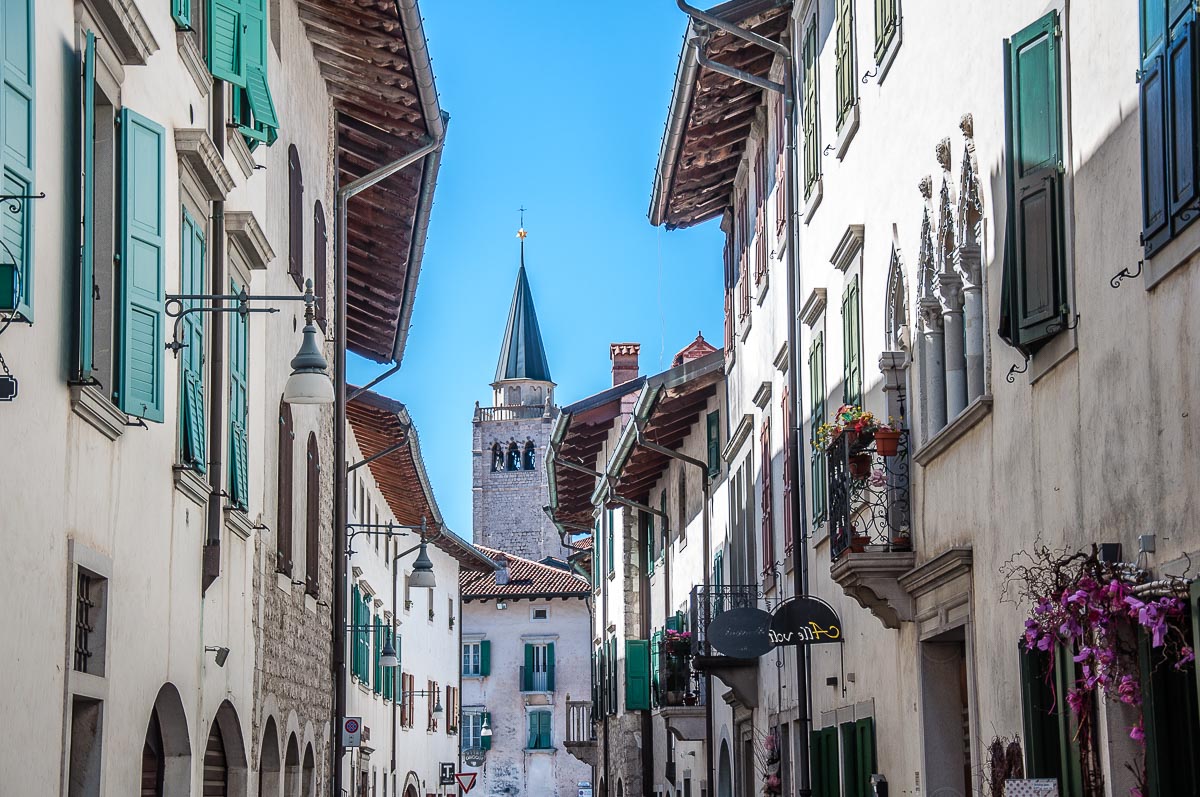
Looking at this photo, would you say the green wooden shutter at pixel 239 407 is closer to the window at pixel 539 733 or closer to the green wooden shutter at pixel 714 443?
the green wooden shutter at pixel 714 443

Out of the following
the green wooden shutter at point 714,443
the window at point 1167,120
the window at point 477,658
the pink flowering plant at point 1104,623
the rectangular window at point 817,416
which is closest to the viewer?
the window at point 1167,120

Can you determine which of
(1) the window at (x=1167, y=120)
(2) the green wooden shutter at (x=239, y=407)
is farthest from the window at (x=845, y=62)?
(1) the window at (x=1167, y=120)

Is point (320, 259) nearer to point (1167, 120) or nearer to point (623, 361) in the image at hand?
point (1167, 120)

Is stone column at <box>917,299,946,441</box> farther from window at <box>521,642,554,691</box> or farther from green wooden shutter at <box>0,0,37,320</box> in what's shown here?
window at <box>521,642,554,691</box>

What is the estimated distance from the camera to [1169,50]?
7305 millimetres

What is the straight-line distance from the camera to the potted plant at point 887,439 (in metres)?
13.0

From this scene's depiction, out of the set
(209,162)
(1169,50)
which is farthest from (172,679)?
(1169,50)

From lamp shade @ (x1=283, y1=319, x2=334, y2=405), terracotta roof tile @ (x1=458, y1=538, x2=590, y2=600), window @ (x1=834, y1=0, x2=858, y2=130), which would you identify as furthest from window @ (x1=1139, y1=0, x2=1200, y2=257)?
terracotta roof tile @ (x1=458, y1=538, x2=590, y2=600)

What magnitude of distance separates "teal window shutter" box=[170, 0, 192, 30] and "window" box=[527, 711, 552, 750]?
54.7 m

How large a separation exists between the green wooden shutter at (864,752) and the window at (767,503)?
206 inches

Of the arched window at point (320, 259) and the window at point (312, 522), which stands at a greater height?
the arched window at point (320, 259)

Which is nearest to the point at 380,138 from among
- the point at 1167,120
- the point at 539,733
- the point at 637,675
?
the point at 637,675

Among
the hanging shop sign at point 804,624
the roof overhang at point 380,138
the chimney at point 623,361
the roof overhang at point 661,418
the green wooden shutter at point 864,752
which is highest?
the chimney at point 623,361

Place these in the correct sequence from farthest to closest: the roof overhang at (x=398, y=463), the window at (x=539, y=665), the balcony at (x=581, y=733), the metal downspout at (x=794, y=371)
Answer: the window at (x=539, y=665), the balcony at (x=581, y=733), the roof overhang at (x=398, y=463), the metal downspout at (x=794, y=371)
